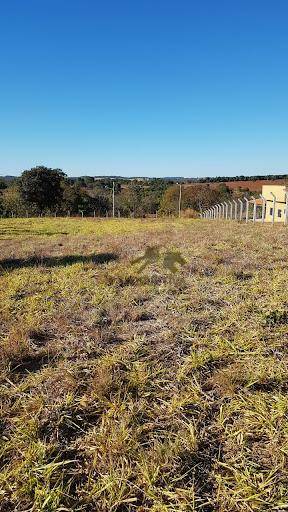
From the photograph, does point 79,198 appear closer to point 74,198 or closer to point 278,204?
point 74,198

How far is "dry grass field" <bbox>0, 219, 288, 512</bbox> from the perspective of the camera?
1.48m

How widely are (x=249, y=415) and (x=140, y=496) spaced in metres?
0.77

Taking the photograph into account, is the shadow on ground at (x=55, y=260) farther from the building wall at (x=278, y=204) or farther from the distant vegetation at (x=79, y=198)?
the distant vegetation at (x=79, y=198)

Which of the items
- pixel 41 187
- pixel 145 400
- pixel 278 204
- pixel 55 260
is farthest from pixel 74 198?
pixel 145 400

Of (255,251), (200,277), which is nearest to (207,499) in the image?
(200,277)

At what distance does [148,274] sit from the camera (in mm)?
5434

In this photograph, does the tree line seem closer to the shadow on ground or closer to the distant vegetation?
the distant vegetation

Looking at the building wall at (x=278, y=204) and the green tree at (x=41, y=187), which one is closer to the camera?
the building wall at (x=278, y=204)

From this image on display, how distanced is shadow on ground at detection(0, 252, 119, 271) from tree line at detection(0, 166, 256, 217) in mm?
20699

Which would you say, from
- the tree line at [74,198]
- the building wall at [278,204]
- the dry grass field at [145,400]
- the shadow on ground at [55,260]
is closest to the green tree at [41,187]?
the tree line at [74,198]

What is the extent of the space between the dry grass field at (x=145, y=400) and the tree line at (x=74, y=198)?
24024 millimetres

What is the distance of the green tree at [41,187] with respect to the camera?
39.9 meters

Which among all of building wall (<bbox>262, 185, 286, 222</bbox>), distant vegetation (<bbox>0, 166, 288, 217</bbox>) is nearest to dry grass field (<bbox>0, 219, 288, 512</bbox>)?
building wall (<bbox>262, 185, 286, 222</bbox>)

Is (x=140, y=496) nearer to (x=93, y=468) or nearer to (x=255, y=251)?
(x=93, y=468)
